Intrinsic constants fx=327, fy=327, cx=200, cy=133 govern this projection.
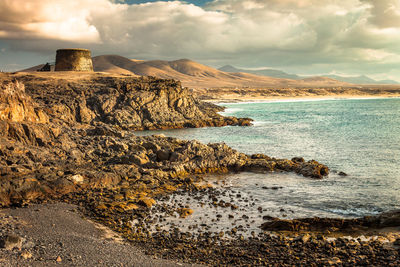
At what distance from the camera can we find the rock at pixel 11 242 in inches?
498

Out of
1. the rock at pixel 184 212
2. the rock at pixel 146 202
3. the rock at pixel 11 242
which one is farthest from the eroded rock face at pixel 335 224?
the rock at pixel 11 242

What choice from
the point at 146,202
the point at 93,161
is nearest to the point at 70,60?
the point at 93,161

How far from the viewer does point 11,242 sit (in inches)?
504

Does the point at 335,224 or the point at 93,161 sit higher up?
the point at 93,161

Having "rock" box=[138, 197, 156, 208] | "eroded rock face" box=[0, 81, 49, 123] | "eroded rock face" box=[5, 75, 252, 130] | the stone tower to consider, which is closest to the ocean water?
"rock" box=[138, 197, 156, 208]

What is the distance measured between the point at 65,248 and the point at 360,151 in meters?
34.7

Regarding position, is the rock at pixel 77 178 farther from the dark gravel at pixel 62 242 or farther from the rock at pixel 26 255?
the rock at pixel 26 255

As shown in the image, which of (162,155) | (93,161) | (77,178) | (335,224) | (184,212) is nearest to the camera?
(335,224)

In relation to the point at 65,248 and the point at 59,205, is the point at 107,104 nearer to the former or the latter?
the point at 59,205

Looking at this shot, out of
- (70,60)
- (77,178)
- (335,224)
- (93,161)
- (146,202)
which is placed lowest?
(146,202)

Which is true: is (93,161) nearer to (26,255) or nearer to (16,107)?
(16,107)

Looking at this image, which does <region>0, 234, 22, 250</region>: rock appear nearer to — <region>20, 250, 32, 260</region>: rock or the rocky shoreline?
<region>20, 250, 32, 260</region>: rock

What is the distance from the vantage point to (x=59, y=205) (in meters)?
19.0

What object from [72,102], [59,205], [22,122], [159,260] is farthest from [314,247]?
[72,102]
